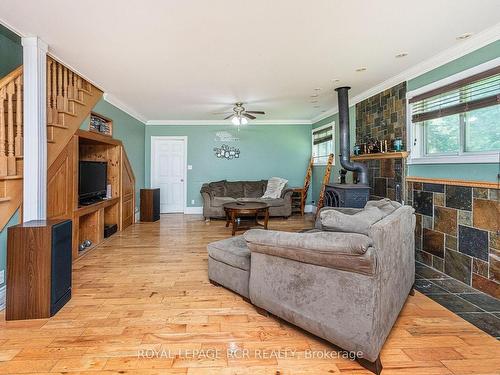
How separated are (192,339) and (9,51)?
3.31 m

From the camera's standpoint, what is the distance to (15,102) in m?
2.69

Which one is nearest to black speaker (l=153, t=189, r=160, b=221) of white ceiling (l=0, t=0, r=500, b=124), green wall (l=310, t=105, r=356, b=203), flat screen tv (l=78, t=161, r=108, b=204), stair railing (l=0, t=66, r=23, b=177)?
flat screen tv (l=78, t=161, r=108, b=204)

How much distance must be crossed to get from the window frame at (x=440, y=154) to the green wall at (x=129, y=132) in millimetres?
4441

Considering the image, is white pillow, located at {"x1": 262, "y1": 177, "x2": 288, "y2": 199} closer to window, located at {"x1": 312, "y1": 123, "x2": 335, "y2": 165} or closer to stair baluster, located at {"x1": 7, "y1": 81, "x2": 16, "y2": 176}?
window, located at {"x1": 312, "y1": 123, "x2": 335, "y2": 165}

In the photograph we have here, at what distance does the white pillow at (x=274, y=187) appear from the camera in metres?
6.40

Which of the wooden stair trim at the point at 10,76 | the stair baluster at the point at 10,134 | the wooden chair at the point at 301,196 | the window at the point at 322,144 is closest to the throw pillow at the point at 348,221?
the stair baluster at the point at 10,134

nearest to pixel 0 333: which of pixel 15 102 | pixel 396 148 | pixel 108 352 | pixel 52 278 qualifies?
pixel 52 278

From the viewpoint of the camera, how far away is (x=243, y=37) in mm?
2605

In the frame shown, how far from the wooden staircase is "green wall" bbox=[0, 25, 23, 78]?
Answer: 0.26m

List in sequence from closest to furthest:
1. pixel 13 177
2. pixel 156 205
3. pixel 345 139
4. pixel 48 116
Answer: pixel 13 177, pixel 48 116, pixel 345 139, pixel 156 205

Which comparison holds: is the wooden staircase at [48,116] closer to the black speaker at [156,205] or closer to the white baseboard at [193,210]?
the black speaker at [156,205]

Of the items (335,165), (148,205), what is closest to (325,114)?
(335,165)

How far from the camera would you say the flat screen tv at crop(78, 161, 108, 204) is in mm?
3854

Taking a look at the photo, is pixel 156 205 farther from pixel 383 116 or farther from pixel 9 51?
pixel 383 116
